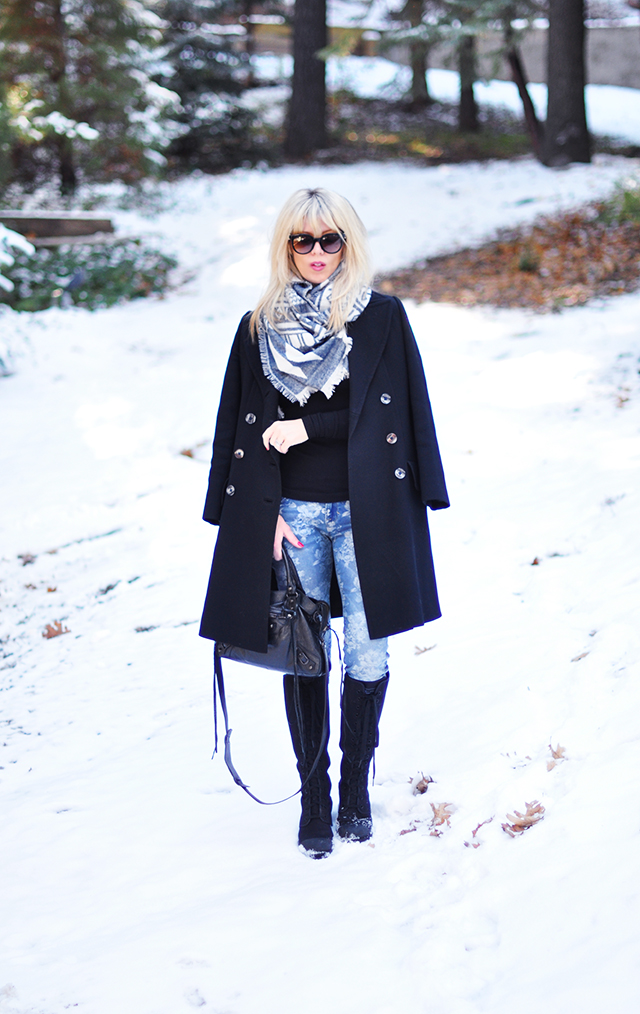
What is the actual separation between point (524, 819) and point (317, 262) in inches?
80.1

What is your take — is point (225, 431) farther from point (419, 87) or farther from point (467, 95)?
point (419, 87)

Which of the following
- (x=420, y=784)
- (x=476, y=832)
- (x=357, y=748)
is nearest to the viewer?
(x=476, y=832)

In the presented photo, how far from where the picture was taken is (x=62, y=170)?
14.6 meters

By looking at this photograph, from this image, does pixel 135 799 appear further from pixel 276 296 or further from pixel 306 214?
pixel 306 214

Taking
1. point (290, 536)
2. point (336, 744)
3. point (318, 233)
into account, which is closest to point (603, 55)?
point (318, 233)

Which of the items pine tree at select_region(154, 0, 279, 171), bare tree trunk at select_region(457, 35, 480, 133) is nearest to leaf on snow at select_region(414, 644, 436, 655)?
pine tree at select_region(154, 0, 279, 171)

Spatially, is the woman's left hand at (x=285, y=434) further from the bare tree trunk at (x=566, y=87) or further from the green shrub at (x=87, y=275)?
the bare tree trunk at (x=566, y=87)

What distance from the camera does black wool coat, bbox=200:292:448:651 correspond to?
283cm

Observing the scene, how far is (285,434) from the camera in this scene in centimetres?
277

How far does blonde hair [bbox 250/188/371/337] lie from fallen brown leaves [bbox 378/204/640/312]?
6.92 m

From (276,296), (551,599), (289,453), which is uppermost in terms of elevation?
(276,296)

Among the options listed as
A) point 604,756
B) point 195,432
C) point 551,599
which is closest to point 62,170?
point 195,432

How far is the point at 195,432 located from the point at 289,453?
4.73 m

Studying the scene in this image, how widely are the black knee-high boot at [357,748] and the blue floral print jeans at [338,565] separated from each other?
0.06 m
